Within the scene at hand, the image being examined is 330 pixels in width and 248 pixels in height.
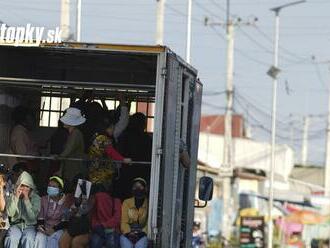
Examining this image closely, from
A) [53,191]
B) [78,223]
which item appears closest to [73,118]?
[53,191]

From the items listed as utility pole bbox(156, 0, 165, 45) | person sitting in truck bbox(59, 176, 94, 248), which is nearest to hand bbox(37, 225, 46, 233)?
person sitting in truck bbox(59, 176, 94, 248)

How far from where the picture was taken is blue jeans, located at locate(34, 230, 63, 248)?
385 inches

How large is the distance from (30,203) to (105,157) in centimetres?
95

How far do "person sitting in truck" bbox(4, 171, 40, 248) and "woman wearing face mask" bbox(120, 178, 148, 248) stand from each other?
37.2 inches

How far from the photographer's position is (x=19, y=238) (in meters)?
9.77

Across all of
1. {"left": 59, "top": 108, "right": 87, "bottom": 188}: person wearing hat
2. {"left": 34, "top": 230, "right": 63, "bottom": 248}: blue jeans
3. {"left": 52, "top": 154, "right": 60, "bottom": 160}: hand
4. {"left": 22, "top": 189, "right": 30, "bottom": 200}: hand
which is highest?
{"left": 59, "top": 108, "right": 87, "bottom": 188}: person wearing hat

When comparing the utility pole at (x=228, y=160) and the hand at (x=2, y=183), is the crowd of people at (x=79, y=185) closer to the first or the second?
the hand at (x=2, y=183)

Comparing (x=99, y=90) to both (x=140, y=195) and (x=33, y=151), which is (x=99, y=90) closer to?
(x=33, y=151)

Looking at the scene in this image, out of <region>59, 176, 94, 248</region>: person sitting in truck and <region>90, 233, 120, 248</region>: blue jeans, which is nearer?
<region>90, 233, 120, 248</region>: blue jeans

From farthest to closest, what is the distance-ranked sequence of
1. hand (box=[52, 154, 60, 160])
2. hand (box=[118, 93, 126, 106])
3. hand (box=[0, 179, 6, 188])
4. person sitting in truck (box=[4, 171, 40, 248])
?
hand (box=[118, 93, 126, 106]) → hand (box=[52, 154, 60, 160]) → hand (box=[0, 179, 6, 188]) → person sitting in truck (box=[4, 171, 40, 248])

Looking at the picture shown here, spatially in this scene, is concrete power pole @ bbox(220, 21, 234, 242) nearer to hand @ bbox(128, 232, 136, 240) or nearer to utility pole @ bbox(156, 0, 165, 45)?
utility pole @ bbox(156, 0, 165, 45)

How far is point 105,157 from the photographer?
1039cm

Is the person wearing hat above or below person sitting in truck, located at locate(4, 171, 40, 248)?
above

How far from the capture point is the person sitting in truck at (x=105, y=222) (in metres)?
9.68
